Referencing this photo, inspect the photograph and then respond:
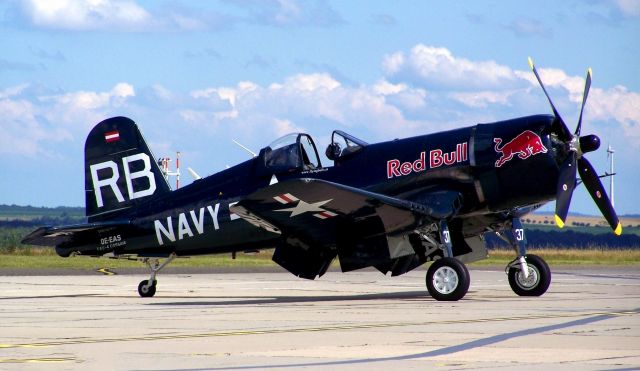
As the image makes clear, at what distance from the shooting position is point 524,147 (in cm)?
Result: 1778

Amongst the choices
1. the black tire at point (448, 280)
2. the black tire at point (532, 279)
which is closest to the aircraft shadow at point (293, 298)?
the black tire at point (448, 280)

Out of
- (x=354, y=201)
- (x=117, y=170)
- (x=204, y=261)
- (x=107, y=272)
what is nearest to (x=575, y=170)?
(x=354, y=201)

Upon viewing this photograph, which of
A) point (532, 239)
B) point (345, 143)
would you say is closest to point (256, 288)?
point (345, 143)

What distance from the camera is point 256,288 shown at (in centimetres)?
2367

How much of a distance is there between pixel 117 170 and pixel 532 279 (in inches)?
319

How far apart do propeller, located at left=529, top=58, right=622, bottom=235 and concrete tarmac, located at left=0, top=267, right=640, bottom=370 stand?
5.03 ft

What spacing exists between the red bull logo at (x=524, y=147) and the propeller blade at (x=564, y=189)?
1.52 feet

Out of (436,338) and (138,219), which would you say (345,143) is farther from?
(436,338)

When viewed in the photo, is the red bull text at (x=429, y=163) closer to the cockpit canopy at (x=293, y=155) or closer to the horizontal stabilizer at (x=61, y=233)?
the cockpit canopy at (x=293, y=155)

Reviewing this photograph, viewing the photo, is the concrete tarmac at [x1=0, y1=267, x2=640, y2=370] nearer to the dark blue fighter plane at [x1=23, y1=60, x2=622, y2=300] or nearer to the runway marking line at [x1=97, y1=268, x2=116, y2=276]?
the dark blue fighter plane at [x1=23, y1=60, x2=622, y2=300]

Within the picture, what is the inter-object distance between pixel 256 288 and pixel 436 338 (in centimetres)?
1261

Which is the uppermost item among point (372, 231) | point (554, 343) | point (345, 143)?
point (345, 143)

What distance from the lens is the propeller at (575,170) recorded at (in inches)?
699

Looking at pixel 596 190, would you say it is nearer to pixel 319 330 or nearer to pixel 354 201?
pixel 354 201
